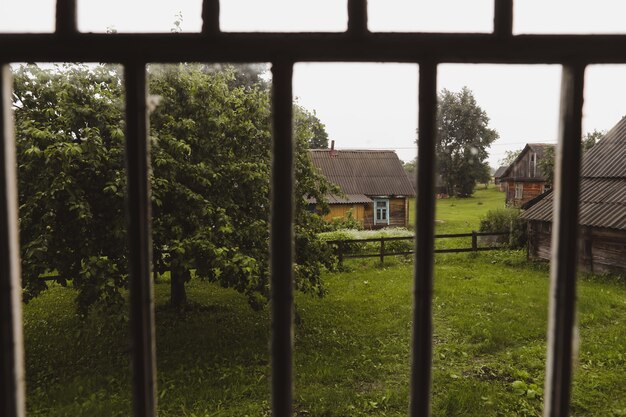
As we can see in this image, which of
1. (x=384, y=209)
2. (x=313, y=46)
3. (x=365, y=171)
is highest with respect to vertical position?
(x=365, y=171)

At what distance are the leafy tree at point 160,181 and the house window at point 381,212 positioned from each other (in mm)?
12928

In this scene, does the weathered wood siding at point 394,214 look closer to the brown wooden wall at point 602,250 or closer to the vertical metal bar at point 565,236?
the brown wooden wall at point 602,250

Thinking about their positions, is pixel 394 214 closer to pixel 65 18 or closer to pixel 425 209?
pixel 425 209

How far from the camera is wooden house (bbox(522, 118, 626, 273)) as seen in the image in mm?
11203

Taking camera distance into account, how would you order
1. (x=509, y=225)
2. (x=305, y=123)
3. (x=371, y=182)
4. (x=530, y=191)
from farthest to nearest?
(x=530, y=191), (x=371, y=182), (x=509, y=225), (x=305, y=123)

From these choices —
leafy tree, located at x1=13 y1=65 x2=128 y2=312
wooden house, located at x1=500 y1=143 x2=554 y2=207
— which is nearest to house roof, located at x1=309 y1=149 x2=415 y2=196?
wooden house, located at x1=500 y1=143 x2=554 y2=207

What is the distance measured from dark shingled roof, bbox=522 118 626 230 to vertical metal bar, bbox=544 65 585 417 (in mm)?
11485

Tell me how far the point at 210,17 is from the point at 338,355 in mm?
6128

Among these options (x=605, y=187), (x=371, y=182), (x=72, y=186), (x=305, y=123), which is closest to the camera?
(x=72, y=186)

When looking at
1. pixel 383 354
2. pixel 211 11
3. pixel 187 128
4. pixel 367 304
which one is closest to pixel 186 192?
pixel 187 128

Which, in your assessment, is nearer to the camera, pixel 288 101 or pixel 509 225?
pixel 288 101

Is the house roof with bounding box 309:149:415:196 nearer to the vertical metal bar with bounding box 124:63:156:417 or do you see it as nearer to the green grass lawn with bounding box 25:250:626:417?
the green grass lawn with bounding box 25:250:626:417

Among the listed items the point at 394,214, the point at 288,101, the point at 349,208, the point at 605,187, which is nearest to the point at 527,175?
the point at 394,214

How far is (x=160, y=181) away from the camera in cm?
545
